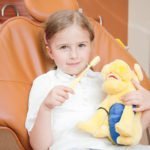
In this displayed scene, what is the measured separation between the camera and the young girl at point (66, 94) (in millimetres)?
1047

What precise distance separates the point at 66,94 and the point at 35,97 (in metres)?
0.18

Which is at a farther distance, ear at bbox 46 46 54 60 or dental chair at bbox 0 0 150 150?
ear at bbox 46 46 54 60

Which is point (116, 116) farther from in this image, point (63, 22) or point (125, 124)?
point (63, 22)

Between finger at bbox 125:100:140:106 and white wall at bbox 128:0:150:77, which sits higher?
finger at bbox 125:100:140:106

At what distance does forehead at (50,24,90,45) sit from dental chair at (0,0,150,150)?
17cm

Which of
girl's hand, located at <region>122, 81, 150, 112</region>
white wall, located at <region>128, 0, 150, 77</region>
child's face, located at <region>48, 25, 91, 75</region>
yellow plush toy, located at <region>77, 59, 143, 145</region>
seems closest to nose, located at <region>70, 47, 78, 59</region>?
child's face, located at <region>48, 25, 91, 75</region>

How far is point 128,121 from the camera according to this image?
0.96 meters

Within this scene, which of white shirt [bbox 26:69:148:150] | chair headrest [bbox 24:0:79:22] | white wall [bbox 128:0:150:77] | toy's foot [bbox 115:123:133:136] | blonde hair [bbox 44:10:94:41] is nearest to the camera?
toy's foot [bbox 115:123:133:136]

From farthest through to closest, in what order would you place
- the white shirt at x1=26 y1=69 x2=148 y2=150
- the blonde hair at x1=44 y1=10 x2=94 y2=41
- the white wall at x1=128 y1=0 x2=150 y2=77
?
1. the white wall at x1=128 y1=0 x2=150 y2=77
2. the blonde hair at x1=44 y1=10 x2=94 y2=41
3. the white shirt at x1=26 y1=69 x2=148 y2=150

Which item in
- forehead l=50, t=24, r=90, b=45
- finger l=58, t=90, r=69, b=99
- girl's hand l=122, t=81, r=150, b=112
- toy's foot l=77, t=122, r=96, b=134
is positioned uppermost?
forehead l=50, t=24, r=90, b=45

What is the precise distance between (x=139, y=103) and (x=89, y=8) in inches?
55.9

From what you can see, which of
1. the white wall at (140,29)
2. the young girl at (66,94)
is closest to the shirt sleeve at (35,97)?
the young girl at (66,94)

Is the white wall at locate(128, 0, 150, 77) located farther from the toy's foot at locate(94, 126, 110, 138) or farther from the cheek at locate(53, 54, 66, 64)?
the toy's foot at locate(94, 126, 110, 138)

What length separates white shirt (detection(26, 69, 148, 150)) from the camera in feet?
3.43
